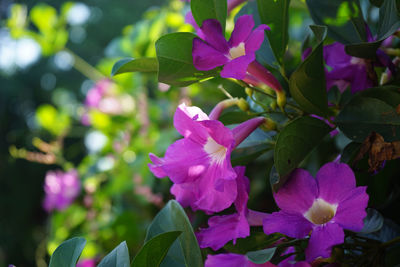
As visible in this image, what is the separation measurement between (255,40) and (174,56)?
3.8 inches

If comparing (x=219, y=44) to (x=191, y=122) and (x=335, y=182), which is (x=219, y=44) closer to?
(x=191, y=122)

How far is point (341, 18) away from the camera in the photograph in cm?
53

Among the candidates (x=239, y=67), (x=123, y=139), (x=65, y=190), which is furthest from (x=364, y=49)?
(x=65, y=190)

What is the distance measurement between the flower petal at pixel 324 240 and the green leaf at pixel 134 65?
0.28m

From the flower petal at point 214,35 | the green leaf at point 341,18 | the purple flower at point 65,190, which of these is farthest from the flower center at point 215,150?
the purple flower at point 65,190

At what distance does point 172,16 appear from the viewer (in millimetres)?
1604

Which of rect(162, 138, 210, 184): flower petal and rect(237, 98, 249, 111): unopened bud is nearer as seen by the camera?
rect(162, 138, 210, 184): flower petal

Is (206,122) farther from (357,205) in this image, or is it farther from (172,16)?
(172,16)

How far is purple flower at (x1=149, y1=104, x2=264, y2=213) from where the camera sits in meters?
0.42

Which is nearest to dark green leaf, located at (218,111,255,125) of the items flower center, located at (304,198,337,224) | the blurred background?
the blurred background

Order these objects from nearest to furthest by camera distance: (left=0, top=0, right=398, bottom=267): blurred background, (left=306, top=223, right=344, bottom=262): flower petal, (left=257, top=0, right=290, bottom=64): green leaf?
1. (left=306, top=223, right=344, bottom=262): flower petal
2. (left=257, top=0, right=290, bottom=64): green leaf
3. (left=0, top=0, right=398, bottom=267): blurred background

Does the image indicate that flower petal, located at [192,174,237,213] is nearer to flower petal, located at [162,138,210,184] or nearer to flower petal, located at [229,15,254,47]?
flower petal, located at [162,138,210,184]

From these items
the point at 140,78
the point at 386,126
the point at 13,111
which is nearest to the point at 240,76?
the point at 386,126

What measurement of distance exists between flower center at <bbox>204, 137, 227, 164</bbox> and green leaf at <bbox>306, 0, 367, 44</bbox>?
0.66 ft
